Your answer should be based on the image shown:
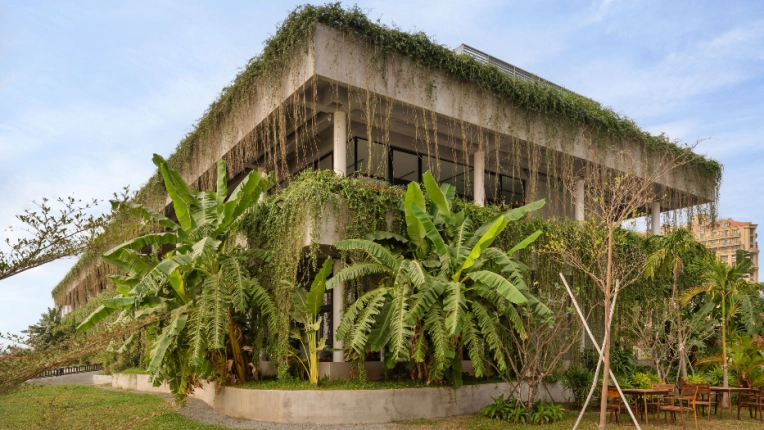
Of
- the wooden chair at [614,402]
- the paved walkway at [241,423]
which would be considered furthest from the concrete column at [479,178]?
the paved walkway at [241,423]

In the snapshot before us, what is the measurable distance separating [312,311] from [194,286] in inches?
96.9

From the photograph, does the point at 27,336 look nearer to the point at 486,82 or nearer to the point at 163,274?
the point at 163,274

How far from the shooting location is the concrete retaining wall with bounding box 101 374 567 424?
10.7 metres

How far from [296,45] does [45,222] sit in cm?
826

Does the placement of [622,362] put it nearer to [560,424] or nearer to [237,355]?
[560,424]

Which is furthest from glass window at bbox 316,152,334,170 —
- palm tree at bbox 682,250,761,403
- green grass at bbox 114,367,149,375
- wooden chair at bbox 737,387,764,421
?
wooden chair at bbox 737,387,764,421

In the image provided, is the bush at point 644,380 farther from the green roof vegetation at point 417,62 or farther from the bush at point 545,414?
the green roof vegetation at point 417,62

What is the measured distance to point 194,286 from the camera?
11867mm

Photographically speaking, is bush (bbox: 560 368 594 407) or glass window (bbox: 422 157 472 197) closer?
bush (bbox: 560 368 594 407)

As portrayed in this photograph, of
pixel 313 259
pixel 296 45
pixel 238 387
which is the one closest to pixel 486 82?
pixel 296 45

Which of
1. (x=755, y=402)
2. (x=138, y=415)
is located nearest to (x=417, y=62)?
(x=138, y=415)

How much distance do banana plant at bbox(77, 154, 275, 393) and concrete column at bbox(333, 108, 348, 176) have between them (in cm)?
157

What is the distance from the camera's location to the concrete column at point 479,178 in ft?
49.0

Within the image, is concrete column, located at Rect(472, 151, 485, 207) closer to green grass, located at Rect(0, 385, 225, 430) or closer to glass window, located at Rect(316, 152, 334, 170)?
glass window, located at Rect(316, 152, 334, 170)
